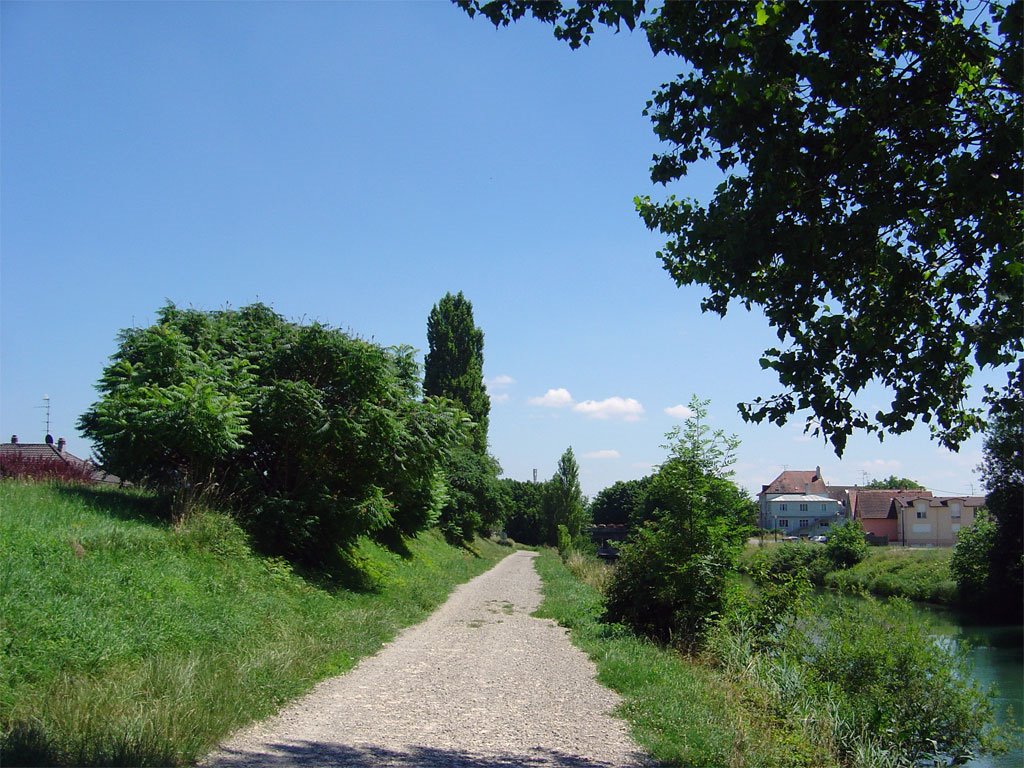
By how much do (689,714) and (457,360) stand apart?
44.2m

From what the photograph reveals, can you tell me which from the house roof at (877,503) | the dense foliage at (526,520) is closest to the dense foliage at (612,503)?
the dense foliage at (526,520)

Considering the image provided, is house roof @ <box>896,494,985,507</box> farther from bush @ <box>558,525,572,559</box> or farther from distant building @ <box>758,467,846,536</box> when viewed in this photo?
bush @ <box>558,525,572,559</box>

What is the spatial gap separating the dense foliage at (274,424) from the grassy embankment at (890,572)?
800 inches

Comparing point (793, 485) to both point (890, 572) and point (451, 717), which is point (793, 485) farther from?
point (451, 717)

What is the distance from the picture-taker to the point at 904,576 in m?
39.4

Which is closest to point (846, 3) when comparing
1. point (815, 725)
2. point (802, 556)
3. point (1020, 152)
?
point (1020, 152)

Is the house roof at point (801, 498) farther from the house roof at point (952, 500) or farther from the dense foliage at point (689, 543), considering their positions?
the dense foliage at point (689, 543)

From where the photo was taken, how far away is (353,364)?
54.1 ft

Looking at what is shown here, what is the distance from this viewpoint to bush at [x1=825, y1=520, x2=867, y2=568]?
1832 inches

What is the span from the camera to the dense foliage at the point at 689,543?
13.0 metres

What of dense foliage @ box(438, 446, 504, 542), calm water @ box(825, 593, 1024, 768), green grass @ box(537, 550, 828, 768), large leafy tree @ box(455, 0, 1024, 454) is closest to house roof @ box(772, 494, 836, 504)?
dense foliage @ box(438, 446, 504, 542)

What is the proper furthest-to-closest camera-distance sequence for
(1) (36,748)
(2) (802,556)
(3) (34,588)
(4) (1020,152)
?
(2) (802,556) → (3) (34,588) → (4) (1020,152) → (1) (36,748)

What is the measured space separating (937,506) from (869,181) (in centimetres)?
6972

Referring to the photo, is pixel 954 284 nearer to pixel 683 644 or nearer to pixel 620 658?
pixel 620 658
